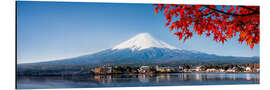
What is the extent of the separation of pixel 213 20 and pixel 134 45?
1.54 metres

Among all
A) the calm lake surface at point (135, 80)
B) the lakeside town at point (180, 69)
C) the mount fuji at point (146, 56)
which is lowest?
the calm lake surface at point (135, 80)

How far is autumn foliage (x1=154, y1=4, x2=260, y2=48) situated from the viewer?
6.48 meters

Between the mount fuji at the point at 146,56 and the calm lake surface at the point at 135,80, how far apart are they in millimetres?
258

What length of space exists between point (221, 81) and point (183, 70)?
748mm

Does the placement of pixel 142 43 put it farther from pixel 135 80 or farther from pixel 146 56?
pixel 135 80

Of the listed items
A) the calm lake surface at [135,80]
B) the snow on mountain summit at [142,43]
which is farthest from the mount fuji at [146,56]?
the calm lake surface at [135,80]

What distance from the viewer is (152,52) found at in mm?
6645

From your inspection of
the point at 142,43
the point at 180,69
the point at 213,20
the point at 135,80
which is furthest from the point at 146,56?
the point at 213,20

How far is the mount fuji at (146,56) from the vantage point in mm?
6328

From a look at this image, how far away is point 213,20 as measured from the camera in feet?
21.5

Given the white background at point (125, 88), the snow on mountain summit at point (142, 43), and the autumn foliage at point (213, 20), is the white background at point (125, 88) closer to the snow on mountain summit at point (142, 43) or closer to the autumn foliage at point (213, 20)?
the autumn foliage at point (213, 20)
